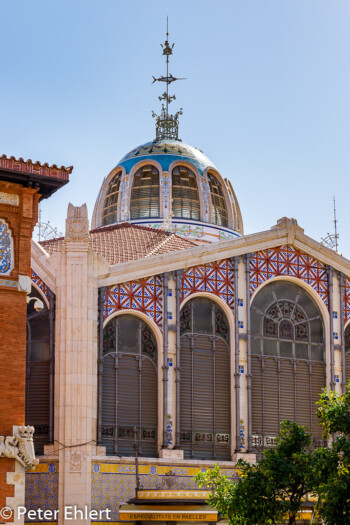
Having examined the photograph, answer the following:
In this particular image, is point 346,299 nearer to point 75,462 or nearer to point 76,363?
point 76,363

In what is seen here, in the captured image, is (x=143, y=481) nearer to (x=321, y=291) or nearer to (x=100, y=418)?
(x=100, y=418)

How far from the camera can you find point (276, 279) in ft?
133

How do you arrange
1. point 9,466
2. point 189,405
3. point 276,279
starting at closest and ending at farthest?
1. point 9,466
2. point 189,405
3. point 276,279

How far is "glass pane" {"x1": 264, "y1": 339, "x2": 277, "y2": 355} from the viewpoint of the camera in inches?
1576

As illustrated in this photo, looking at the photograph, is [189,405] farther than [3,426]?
Yes

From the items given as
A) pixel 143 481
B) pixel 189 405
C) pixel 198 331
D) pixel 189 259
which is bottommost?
pixel 143 481

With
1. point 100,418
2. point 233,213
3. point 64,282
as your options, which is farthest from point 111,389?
point 233,213

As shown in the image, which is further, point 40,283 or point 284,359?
point 284,359

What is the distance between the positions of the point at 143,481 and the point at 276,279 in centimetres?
926

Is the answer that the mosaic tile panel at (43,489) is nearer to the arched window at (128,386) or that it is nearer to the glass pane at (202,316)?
the arched window at (128,386)

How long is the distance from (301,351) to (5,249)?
1622cm

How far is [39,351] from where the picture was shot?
36.5 meters

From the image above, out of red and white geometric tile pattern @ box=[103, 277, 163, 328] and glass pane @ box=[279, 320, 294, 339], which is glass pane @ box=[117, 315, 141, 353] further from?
glass pane @ box=[279, 320, 294, 339]

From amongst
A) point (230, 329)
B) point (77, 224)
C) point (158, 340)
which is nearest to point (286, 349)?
point (230, 329)
